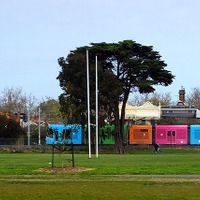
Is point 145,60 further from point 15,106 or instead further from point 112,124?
point 15,106

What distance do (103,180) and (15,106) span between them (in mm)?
93577

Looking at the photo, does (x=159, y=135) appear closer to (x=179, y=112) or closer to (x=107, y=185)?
(x=179, y=112)

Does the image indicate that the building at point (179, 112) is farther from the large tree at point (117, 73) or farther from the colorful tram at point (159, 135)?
the large tree at point (117, 73)

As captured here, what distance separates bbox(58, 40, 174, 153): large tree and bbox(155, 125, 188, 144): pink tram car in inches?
299

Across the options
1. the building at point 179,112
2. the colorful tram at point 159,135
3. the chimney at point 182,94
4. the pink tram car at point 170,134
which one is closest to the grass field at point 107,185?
the colorful tram at point 159,135

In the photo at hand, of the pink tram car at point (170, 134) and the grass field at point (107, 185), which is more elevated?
the pink tram car at point (170, 134)

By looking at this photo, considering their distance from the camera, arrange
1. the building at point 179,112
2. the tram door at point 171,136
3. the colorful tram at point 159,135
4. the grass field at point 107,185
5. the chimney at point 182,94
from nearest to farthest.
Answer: the grass field at point 107,185 < the colorful tram at point 159,135 < the tram door at point 171,136 < the building at point 179,112 < the chimney at point 182,94

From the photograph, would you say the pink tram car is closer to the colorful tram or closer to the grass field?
the colorful tram

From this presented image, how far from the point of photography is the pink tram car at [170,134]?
2571 inches

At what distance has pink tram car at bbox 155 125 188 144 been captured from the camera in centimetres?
6531

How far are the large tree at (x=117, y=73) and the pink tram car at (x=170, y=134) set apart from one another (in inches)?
299

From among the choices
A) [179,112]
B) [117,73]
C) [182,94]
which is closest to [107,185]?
[117,73]

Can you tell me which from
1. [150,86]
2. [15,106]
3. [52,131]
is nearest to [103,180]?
[52,131]

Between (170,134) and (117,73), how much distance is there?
1292 centimetres
